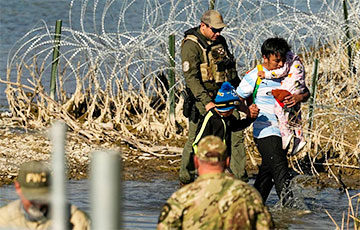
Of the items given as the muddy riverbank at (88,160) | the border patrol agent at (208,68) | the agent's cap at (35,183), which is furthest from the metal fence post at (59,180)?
the muddy riverbank at (88,160)

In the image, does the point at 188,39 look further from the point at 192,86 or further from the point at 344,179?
the point at 344,179

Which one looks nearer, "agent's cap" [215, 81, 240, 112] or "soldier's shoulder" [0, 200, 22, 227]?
"soldier's shoulder" [0, 200, 22, 227]

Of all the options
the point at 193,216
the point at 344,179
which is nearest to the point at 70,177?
the point at 344,179

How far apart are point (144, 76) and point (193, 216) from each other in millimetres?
6538

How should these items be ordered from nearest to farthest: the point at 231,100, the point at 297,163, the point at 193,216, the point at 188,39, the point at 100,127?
the point at 193,216
the point at 231,100
the point at 188,39
the point at 297,163
the point at 100,127

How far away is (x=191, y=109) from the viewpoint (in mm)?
8672

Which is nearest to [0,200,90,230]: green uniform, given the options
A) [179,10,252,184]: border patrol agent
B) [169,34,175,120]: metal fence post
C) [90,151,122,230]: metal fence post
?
[90,151,122,230]: metal fence post

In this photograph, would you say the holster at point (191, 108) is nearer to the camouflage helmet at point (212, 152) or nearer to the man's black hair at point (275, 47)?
the man's black hair at point (275, 47)

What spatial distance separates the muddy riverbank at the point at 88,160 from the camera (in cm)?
977

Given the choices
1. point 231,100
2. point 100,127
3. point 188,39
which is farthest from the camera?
point 100,127

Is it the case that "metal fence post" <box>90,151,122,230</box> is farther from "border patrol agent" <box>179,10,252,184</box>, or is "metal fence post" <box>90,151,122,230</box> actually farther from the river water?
"border patrol agent" <box>179,10,252,184</box>

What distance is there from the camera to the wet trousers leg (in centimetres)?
876

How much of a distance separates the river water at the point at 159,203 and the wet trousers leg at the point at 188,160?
269 mm

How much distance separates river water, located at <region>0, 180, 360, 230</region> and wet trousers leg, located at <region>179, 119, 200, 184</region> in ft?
0.88
